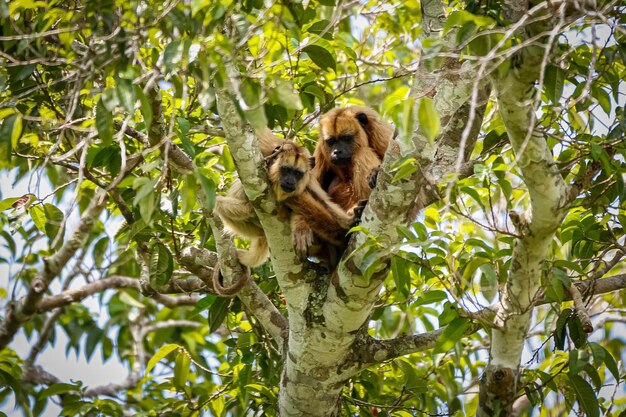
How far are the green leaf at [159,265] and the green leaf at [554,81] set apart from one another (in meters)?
2.98

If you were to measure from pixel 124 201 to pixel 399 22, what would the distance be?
367 cm

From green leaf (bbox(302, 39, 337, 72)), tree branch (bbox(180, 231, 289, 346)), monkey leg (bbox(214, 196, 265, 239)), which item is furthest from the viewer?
monkey leg (bbox(214, 196, 265, 239))

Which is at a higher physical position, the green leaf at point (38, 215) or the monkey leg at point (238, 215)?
the monkey leg at point (238, 215)

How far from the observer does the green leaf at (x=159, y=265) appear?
557 cm

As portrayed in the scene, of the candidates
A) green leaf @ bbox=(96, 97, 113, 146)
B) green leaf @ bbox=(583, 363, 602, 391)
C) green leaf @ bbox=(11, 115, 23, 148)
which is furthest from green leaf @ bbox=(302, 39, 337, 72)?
green leaf @ bbox=(583, 363, 602, 391)

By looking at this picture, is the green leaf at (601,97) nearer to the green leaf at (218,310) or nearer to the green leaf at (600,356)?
the green leaf at (600,356)

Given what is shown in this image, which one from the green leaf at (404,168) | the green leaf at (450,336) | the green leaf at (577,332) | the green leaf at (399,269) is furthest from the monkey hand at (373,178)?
the green leaf at (577,332)

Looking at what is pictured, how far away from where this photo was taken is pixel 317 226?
5.70 meters

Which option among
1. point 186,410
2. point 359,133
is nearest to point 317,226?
point 359,133

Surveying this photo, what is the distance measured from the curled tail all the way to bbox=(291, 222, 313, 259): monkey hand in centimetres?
49

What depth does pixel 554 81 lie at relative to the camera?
13.3 ft

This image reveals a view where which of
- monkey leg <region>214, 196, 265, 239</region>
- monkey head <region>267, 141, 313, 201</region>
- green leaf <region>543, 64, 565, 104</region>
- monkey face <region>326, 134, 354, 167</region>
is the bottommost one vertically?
green leaf <region>543, 64, 565, 104</region>

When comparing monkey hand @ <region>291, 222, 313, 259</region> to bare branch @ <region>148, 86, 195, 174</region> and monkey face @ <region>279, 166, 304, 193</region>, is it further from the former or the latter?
bare branch @ <region>148, 86, 195, 174</region>

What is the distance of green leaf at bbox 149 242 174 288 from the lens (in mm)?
5570
